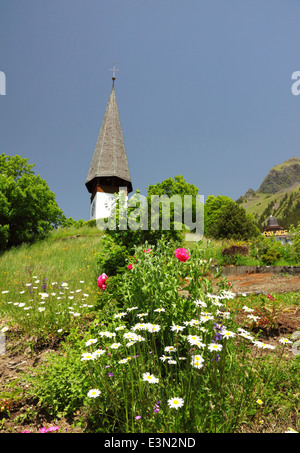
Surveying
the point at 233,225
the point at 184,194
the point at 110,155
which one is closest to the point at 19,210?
the point at 233,225

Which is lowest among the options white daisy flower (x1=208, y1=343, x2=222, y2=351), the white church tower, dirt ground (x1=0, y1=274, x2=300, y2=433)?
dirt ground (x1=0, y1=274, x2=300, y2=433)

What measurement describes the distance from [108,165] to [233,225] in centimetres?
1680

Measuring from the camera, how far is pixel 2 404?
2.06 m

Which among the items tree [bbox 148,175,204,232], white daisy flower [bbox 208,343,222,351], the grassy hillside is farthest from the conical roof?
white daisy flower [bbox 208,343,222,351]

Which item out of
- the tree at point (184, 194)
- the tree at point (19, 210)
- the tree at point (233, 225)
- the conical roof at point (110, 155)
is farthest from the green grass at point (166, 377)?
the conical roof at point (110, 155)

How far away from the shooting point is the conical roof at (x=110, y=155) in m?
29.4

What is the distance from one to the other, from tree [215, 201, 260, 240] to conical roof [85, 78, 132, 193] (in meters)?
14.1

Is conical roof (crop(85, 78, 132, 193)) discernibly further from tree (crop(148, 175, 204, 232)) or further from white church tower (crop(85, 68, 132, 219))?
tree (crop(148, 175, 204, 232))

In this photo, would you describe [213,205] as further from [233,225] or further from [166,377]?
[166,377]

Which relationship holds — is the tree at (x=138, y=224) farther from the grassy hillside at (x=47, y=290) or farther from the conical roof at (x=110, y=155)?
the conical roof at (x=110, y=155)

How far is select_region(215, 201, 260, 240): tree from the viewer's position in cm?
1988

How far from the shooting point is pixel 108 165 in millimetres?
29453

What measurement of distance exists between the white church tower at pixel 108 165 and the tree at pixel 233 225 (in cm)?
1358

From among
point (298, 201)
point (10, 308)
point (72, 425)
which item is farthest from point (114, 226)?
point (298, 201)
